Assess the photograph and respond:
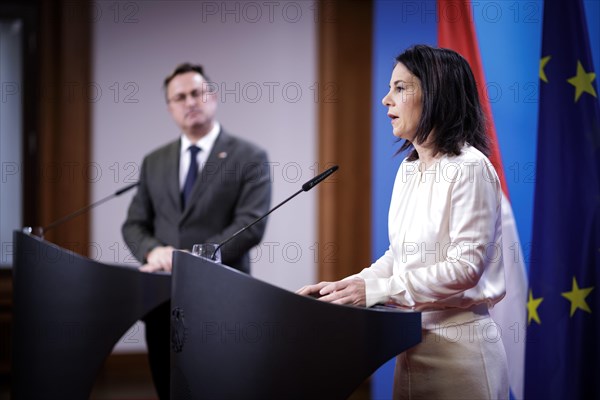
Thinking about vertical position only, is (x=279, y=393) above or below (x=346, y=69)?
below

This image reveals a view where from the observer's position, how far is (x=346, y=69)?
15.4 feet

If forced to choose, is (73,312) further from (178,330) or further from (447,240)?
(447,240)

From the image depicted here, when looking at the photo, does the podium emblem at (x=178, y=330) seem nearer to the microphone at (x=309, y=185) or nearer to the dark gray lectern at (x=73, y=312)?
the microphone at (x=309, y=185)

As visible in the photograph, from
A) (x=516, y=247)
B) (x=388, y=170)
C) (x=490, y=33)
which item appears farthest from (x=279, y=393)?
(x=490, y=33)

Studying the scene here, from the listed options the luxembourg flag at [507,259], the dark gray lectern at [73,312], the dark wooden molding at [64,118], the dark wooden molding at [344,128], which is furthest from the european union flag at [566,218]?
the dark wooden molding at [64,118]

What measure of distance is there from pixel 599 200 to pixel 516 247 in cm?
32

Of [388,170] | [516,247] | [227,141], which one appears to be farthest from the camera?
[227,141]

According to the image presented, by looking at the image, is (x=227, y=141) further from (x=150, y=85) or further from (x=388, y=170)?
(x=150, y=85)

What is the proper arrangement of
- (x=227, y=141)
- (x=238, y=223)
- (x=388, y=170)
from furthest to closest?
(x=227, y=141) → (x=238, y=223) → (x=388, y=170)

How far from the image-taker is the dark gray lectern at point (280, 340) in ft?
5.51

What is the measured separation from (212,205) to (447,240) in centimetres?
172

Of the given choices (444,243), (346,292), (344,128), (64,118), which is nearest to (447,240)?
(444,243)

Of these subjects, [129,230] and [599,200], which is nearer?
[599,200]

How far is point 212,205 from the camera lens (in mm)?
3322
